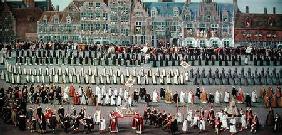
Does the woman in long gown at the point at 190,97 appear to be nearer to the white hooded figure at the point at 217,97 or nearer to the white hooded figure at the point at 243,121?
the white hooded figure at the point at 217,97

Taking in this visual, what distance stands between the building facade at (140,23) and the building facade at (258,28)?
0.63ft

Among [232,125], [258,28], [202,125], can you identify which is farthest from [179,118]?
[258,28]

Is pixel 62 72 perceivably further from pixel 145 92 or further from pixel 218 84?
pixel 218 84

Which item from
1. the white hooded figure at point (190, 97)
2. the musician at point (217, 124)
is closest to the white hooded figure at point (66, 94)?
the white hooded figure at point (190, 97)

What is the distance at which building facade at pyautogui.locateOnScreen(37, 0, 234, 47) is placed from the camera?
1091 cm

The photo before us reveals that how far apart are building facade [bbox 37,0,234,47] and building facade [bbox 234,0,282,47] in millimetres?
191

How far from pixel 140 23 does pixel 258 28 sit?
2.43 m

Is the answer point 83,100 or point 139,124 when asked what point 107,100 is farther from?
point 139,124

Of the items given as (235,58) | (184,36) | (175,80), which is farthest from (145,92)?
(235,58)

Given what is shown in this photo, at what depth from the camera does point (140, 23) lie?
11.1m

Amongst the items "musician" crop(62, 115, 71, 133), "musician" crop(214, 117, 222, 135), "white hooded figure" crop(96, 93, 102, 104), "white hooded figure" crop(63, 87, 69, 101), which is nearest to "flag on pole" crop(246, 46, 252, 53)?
"musician" crop(214, 117, 222, 135)

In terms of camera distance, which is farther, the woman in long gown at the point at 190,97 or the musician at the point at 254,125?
the woman in long gown at the point at 190,97

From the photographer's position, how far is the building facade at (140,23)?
10914mm

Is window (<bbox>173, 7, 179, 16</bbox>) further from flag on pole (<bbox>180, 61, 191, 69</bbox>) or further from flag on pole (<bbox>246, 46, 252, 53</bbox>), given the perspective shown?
flag on pole (<bbox>246, 46, 252, 53</bbox>)
